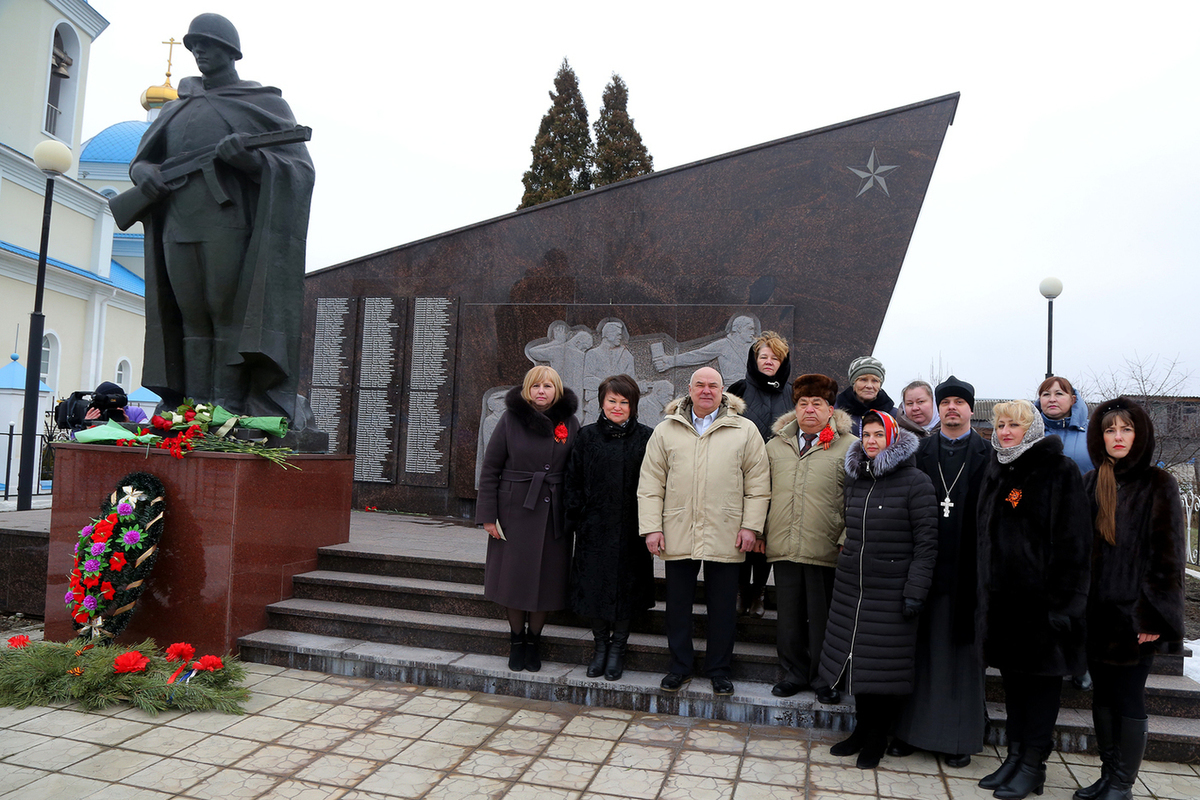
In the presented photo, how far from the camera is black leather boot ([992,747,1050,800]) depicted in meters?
2.94

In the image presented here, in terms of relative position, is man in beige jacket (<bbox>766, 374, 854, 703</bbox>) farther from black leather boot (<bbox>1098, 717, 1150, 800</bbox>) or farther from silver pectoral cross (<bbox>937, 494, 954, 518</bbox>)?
black leather boot (<bbox>1098, 717, 1150, 800</bbox>)

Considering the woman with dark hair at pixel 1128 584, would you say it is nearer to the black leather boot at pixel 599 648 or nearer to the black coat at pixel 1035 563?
the black coat at pixel 1035 563

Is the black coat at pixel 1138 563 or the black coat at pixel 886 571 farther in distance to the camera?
the black coat at pixel 886 571

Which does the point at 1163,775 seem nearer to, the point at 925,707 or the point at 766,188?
the point at 925,707

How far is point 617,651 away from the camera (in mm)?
3980

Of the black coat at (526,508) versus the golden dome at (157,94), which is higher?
the golden dome at (157,94)

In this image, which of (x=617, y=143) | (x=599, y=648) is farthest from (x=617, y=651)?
(x=617, y=143)

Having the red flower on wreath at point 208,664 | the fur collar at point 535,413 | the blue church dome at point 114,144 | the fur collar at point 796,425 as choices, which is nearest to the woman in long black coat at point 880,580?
the fur collar at point 796,425

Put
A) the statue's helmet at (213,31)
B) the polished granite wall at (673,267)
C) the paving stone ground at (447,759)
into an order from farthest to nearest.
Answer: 1. the polished granite wall at (673,267)
2. the statue's helmet at (213,31)
3. the paving stone ground at (447,759)

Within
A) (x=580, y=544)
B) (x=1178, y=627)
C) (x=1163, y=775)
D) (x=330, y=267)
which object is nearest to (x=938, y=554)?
(x=1178, y=627)

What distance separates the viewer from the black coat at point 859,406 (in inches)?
155

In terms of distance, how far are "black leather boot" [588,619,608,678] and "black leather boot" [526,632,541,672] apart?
0.30 meters

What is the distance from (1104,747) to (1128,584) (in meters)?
0.64

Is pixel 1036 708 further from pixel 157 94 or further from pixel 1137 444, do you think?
pixel 157 94
